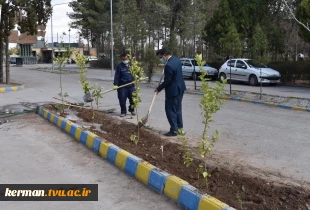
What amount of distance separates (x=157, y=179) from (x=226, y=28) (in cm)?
2084

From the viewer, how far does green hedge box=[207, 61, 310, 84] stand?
19239mm

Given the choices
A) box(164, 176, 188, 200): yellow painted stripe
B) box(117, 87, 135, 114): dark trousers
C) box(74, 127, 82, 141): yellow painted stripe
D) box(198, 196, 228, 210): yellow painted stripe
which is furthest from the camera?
box(117, 87, 135, 114): dark trousers

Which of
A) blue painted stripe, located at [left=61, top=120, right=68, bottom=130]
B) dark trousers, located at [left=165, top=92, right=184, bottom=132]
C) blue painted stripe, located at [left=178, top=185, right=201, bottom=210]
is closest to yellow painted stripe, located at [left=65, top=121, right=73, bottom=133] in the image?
blue painted stripe, located at [left=61, top=120, right=68, bottom=130]

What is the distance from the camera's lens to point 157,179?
15.6 ft

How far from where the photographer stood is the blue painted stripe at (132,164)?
532cm

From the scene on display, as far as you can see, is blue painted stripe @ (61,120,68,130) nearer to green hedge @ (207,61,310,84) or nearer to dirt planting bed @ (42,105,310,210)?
dirt planting bed @ (42,105,310,210)

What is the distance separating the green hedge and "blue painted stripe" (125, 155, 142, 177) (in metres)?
15.8

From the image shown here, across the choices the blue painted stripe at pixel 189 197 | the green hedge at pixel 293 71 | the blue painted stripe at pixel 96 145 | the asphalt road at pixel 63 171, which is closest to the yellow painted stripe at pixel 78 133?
the asphalt road at pixel 63 171

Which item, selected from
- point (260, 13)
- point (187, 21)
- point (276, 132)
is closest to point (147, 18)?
point (187, 21)

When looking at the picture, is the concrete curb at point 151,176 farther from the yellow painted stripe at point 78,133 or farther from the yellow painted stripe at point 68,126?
the yellow painted stripe at point 68,126

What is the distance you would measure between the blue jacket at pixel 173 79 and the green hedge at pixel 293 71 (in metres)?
13.7

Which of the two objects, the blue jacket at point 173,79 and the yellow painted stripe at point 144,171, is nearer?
the yellow painted stripe at point 144,171

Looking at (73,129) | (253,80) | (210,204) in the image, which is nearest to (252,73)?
(253,80)

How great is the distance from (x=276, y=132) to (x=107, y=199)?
4802 millimetres
